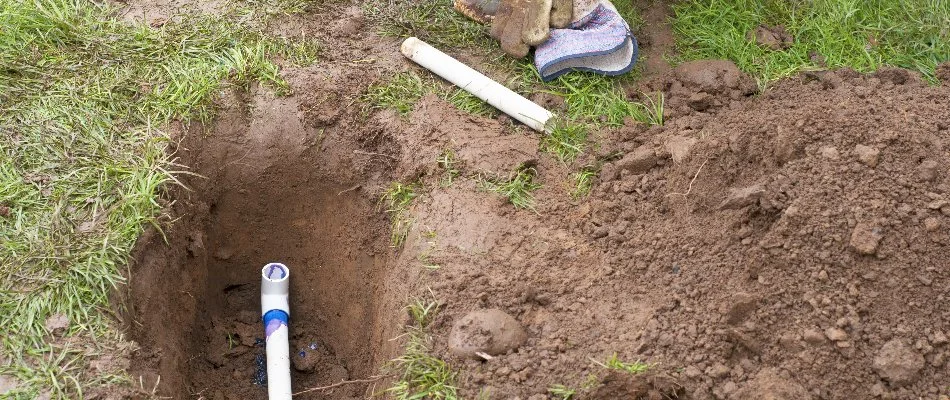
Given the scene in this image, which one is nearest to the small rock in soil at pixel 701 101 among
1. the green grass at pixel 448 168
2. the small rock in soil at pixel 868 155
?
the small rock in soil at pixel 868 155

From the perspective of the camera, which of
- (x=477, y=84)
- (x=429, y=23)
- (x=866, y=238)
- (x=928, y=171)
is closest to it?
(x=866, y=238)

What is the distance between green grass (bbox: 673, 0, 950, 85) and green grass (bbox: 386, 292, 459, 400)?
1873mm

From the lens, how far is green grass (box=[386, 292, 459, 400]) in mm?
2795

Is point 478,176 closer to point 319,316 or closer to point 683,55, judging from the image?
point 319,316

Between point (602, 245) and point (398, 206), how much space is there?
0.80 meters

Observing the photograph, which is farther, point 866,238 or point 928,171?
point 928,171

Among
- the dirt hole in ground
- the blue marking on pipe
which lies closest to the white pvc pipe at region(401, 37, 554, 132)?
the dirt hole in ground

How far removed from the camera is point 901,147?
288cm

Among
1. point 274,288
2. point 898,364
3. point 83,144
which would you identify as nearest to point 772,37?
point 898,364

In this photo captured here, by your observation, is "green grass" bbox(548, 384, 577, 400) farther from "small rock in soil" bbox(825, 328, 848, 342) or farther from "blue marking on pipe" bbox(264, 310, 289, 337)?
"blue marking on pipe" bbox(264, 310, 289, 337)

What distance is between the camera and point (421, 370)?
2.84m

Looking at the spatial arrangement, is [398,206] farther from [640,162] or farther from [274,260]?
[640,162]

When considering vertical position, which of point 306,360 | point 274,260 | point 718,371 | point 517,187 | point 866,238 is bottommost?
point 306,360

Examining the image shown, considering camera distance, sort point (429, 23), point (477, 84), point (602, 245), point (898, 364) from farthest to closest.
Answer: point (429, 23) → point (477, 84) → point (602, 245) → point (898, 364)
